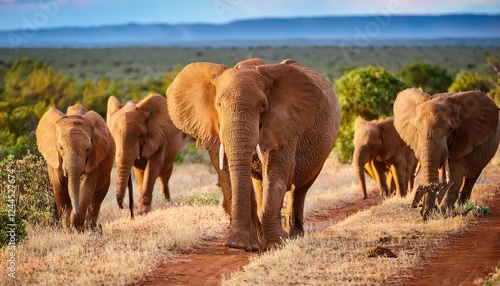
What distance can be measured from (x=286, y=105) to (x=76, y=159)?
3277 millimetres

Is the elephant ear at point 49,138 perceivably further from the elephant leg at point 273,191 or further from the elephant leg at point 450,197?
the elephant leg at point 450,197

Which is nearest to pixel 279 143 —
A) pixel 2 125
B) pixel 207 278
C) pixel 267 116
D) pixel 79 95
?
pixel 267 116

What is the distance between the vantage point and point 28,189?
15.1 metres

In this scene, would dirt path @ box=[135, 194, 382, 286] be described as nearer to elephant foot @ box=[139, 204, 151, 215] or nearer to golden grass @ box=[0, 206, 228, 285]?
golden grass @ box=[0, 206, 228, 285]

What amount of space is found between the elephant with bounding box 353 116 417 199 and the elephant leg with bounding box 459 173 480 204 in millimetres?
3522

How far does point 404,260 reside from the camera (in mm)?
10055

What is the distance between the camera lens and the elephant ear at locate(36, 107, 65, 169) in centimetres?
1289

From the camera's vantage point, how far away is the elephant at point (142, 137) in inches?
660

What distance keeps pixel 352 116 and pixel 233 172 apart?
17.5 m

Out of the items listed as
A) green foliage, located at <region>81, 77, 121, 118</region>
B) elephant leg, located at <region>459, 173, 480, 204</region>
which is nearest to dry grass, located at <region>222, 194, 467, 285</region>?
elephant leg, located at <region>459, 173, 480, 204</region>

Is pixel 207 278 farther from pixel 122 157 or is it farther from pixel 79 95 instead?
pixel 79 95

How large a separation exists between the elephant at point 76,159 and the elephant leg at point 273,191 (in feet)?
9.62

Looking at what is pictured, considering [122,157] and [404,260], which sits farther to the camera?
[122,157]

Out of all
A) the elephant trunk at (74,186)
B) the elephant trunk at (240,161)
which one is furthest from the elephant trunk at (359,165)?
the elephant trunk at (240,161)
